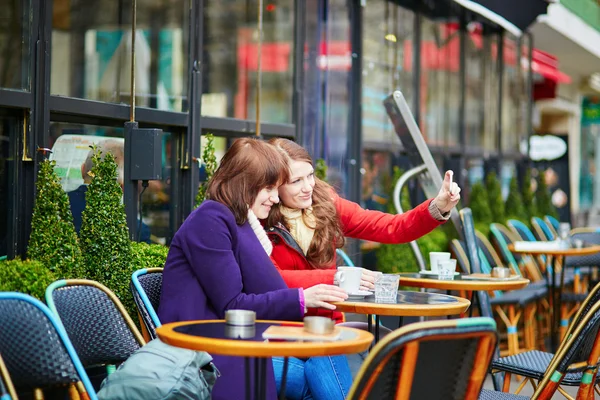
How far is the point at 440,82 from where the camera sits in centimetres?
1024

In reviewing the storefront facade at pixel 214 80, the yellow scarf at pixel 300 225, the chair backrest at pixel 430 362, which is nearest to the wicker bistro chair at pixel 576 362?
the chair backrest at pixel 430 362

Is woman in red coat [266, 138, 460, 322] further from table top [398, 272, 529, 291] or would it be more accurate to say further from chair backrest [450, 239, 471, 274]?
chair backrest [450, 239, 471, 274]

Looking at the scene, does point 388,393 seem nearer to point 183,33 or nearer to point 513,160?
point 183,33

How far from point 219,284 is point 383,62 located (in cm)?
562

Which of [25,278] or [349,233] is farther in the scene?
[349,233]

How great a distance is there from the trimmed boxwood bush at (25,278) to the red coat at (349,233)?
3.14 ft

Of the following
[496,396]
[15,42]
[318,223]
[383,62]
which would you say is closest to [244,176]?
[318,223]

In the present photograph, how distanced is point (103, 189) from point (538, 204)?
8667mm

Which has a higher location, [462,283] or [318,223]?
[318,223]

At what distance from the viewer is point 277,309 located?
3.27 metres

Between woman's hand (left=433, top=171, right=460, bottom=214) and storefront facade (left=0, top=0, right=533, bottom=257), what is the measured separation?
72 centimetres

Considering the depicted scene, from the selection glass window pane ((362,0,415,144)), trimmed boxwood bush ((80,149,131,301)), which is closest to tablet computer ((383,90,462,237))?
trimmed boxwood bush ((80,149,131,301))

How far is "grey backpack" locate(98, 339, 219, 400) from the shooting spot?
290cm

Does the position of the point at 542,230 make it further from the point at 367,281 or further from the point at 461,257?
the point at 367,281
